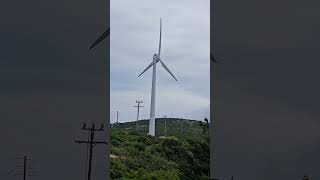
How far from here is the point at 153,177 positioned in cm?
6016

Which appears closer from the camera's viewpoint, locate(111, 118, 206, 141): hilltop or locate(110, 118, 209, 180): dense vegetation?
locate(110, 118, 209, 180): dense vegetation

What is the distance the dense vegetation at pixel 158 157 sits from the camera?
6141 cm

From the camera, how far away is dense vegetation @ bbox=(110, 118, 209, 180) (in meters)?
61.4

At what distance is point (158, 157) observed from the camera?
66625 millimetres

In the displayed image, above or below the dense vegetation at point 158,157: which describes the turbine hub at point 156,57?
above
